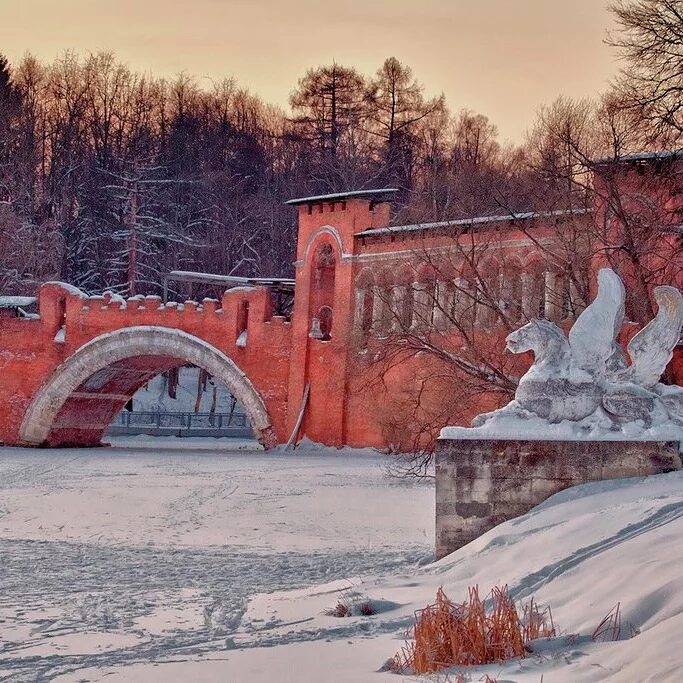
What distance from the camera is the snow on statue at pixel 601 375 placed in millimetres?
9695

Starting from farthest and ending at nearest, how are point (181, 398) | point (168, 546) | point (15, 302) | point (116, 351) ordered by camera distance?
point (181, 398) → point (15, 302) → point (116, 351) → point (168, 546)

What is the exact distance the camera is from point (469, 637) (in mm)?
5957

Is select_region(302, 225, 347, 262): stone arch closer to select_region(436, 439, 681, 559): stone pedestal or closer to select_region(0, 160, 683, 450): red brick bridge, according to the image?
select_region(0, 160, 683, 450): red brick bridge

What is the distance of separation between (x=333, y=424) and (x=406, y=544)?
15431mm

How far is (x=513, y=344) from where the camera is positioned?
1055 cm

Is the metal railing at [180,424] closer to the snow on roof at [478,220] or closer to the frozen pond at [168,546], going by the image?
the snow on roof at [478,220]

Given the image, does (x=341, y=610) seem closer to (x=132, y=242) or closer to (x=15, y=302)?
(x=15, y=302)

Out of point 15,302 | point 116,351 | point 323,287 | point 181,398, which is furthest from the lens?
point 181,398

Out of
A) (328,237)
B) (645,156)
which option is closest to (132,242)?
(328,237)

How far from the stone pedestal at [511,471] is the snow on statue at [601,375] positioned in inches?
7.7

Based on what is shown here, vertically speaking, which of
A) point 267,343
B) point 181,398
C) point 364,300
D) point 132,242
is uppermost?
point 132,242

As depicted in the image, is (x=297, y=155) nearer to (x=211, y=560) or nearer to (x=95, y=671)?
(x=211, y=560)

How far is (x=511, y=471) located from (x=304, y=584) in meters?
1.61

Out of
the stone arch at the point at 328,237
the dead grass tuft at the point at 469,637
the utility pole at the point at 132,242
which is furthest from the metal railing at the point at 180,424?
the dead grass tuft at the point at 469,637
